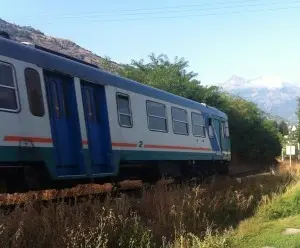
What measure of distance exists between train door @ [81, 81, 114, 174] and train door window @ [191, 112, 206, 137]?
6.33 meters

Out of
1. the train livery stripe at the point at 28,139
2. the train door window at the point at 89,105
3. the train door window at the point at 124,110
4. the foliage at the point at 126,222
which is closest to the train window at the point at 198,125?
the train door window at the point at 124,110

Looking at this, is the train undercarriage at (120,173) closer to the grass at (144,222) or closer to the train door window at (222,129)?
the train door window at (222,129)

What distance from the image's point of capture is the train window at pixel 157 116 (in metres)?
13.0

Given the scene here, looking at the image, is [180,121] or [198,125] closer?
[180,121]

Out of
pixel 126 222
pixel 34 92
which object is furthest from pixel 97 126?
pixel 126 222

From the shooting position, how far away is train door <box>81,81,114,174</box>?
10.0 meters

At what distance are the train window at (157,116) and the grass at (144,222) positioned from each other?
310 cm

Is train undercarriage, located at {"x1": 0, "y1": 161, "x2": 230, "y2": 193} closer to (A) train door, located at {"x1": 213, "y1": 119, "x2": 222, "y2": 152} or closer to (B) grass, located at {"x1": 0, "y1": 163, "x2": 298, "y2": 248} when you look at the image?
(A) train door, located at {"x1": 213, "y1": 119, "x2": 222, "y2": 152}

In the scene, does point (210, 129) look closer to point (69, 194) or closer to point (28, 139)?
point (69, 194)

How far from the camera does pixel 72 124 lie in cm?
952

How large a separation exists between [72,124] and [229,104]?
31441mm

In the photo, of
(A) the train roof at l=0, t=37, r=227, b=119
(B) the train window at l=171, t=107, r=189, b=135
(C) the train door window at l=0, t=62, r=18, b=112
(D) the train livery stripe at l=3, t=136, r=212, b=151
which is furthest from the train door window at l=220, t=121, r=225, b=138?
(C) the train door window at l=0, t=62, r=18, b=112

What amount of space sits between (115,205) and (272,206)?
360 cm

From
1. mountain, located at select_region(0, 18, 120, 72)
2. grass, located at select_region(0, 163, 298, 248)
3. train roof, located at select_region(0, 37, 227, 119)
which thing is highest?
mountain, located at select_region(0, 18, 120, 72)
